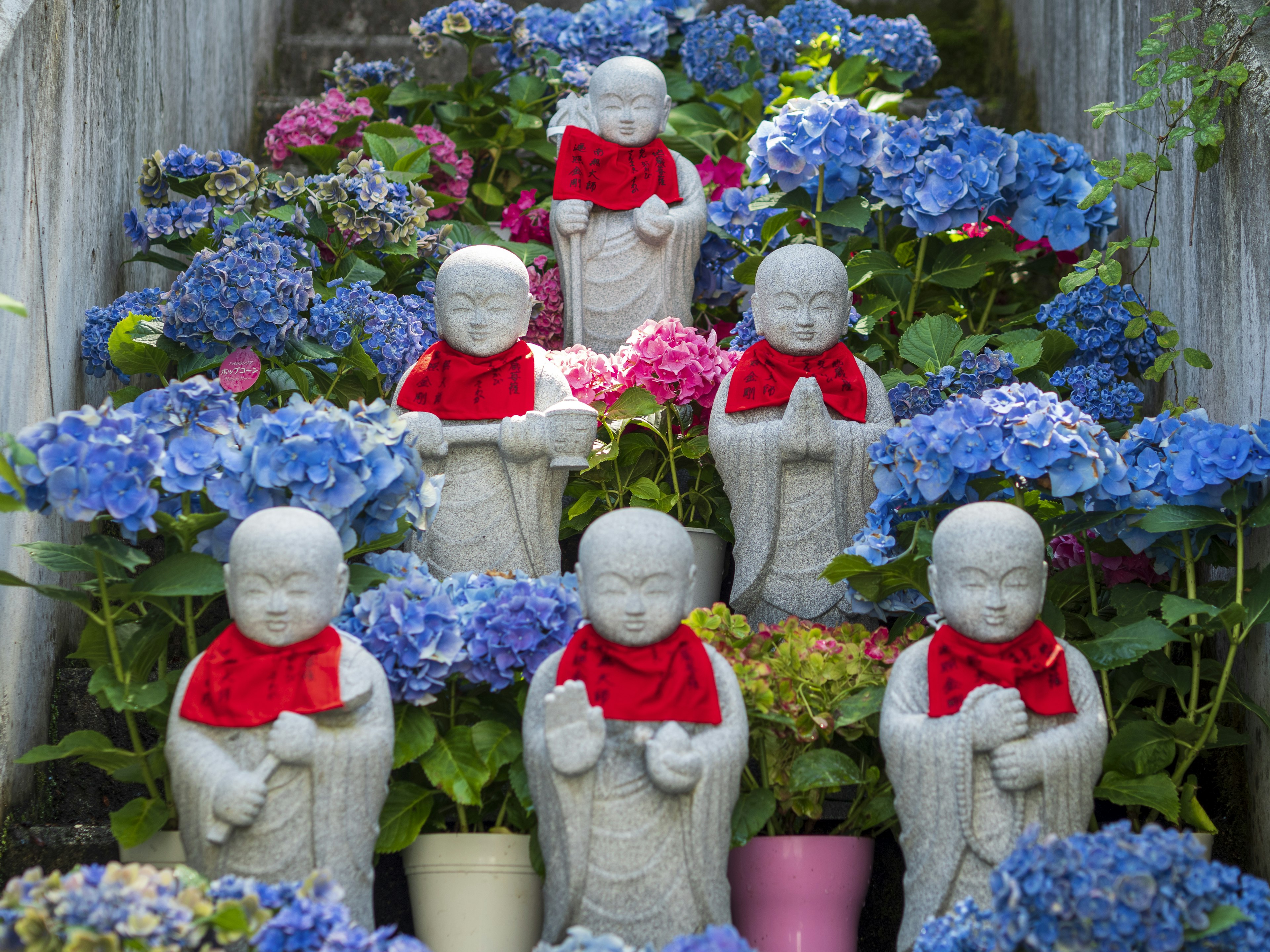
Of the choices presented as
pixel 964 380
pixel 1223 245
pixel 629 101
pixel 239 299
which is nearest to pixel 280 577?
pixel 239 299

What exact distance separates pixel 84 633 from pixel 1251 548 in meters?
2.96

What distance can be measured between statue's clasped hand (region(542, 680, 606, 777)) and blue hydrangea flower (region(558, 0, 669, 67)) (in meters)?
4.05

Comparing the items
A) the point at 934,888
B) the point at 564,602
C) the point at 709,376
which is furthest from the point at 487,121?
the point at 934,888

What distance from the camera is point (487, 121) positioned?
6.11m

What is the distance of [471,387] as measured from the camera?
399 centimetres

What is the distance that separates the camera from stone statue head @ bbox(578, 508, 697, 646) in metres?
2.94

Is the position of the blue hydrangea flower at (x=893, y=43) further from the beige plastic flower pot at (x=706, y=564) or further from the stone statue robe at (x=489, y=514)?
the stone statue robe at (x=489, y=514)

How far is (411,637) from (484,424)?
0.97 m

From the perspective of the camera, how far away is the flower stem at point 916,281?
4.73 m

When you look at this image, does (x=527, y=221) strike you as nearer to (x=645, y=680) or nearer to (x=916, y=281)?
(x=916, y=281)

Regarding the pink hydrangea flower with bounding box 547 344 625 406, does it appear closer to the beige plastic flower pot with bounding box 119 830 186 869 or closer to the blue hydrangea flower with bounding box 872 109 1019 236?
the blue hydrangea flower with bounding box 872 109 1019 236

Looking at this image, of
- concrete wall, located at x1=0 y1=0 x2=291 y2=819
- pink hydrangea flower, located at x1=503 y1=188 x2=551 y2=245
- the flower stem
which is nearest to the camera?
concrete wall, located at x1=0 y1=0 x2=291 y2=819

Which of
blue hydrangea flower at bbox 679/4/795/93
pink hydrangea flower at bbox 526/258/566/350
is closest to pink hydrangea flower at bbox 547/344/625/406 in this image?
pink hydrangea flower at bbox 526/258/566/350

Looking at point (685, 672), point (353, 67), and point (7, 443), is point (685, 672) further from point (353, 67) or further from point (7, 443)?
point (353, 67)
